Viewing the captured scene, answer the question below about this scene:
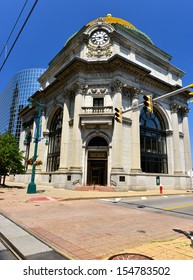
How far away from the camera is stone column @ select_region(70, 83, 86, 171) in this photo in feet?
87.8

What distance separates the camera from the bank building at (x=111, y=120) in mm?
27109

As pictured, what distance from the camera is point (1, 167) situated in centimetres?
2550

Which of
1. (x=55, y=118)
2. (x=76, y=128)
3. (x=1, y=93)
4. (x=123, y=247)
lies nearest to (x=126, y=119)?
(x=76, y=128)

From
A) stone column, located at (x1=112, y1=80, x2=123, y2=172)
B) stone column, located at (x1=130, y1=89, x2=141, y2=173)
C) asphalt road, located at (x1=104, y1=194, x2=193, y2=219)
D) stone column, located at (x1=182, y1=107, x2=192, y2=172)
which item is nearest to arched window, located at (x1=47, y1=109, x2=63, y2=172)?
stone column, located at (x1=112, y1=80, x2=123, y2=172)

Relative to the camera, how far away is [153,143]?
3272cm

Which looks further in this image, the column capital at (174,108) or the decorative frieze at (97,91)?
the column capital at (174,108)

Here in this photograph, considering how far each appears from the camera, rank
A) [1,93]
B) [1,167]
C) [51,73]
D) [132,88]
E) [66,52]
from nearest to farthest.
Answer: [1,167]
[132,88]
[66,52]
[51,73]
[1,93]

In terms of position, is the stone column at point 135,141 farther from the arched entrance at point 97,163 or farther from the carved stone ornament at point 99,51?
the carved stone ornament at point 99,51

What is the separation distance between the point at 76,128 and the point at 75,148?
274cm

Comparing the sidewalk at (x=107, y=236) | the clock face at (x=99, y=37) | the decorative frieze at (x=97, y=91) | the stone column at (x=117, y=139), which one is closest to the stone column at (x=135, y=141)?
the stone column at (x=117, y=139)

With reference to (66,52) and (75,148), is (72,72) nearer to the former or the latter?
(66,52)

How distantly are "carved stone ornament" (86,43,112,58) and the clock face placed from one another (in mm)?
969

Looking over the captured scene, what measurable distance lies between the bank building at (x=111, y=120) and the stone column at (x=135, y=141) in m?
0.13

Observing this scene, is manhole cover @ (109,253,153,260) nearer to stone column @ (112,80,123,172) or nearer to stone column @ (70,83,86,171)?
stone column @ (112,80,123,172)
